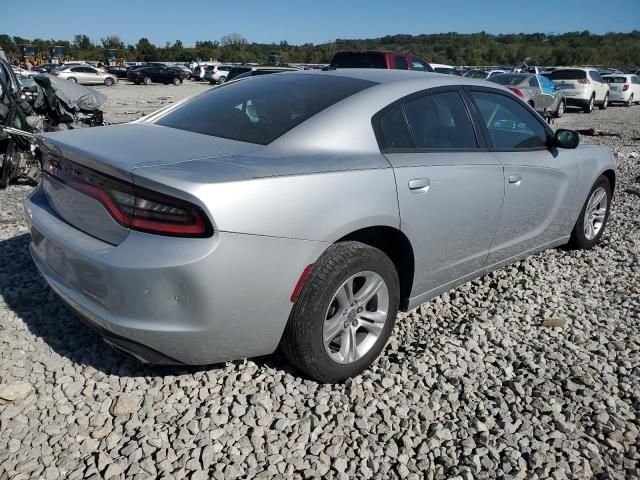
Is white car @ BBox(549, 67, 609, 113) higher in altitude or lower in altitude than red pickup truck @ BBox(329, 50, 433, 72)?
lower

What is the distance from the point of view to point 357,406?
8.20 feet

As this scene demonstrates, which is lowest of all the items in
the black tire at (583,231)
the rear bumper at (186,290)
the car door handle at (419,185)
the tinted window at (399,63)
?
the black tire at (583,231)

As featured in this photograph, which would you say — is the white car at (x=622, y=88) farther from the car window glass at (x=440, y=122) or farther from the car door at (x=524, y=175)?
the car window glass at (x=440, y=122)

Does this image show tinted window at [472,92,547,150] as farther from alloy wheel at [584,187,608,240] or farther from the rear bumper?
the rear bumper

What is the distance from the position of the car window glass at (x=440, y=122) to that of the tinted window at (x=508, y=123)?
0.71ft

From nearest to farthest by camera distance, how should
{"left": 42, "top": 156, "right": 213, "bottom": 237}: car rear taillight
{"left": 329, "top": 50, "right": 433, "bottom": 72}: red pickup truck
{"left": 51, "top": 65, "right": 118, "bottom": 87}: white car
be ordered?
{"left": 42, "top": 156, "right": 213, "bottom": 237}: car rear taillight
{"left": 329, "top": 50, "right": 433, "bottom": 72}: red pickup truck
{"left": 51, "top": 65, "right": 118, "bottom": 87}: white car

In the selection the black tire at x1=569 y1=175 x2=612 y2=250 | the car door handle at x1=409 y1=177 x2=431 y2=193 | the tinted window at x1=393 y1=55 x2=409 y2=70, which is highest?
the tinted window at x1=393 y1=55 x2=409 y2=70

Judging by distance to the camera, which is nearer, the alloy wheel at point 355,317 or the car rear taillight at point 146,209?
the car rear taillight at point 146,209

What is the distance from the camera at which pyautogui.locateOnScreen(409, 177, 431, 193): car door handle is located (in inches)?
106

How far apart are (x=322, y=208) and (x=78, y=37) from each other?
90.4 metres

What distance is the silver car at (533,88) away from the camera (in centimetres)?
1389

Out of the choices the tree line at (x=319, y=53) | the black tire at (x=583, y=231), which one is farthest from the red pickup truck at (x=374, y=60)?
the tree line at (x=319, y=53)

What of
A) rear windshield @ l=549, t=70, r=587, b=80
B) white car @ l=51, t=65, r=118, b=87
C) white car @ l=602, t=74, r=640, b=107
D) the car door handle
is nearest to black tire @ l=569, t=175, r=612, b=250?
the car door handle

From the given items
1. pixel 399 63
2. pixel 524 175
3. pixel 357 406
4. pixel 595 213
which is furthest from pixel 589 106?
pixel 357 406
